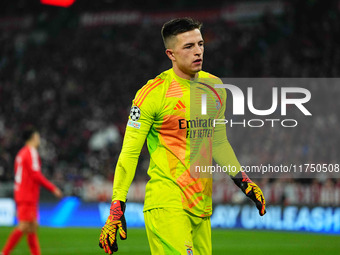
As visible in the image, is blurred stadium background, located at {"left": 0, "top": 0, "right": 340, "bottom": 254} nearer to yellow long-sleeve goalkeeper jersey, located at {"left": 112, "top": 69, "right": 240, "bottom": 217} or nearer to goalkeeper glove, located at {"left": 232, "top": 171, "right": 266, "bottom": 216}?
goalkeeper glove, located at {"left": 232, "top": 171, "right": 266, "bottom": 216}

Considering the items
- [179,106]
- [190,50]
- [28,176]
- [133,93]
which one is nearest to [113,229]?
[179,106]

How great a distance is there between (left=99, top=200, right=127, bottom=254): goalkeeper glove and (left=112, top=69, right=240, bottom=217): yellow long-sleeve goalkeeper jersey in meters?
0.08

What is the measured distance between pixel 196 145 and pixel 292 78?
553 inches

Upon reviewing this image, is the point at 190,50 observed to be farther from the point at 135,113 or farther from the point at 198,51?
the point at 135,113

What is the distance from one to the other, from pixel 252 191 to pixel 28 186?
5.69m

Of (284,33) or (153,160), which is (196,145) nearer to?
(153,160)

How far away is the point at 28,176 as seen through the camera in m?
9.25

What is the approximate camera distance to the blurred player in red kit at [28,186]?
29.2 ft

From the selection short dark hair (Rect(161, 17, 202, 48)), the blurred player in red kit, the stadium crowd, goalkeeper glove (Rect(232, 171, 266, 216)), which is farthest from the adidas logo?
the stadium crowd

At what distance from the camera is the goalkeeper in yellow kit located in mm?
3922

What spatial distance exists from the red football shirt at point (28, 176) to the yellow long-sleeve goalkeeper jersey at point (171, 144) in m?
5.22

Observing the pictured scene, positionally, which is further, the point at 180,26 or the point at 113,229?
the point at 180,26

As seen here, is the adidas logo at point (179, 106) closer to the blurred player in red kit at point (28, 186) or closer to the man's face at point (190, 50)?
the man's face at point (190, 50)

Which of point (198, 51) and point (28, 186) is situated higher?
point (198, 51)
